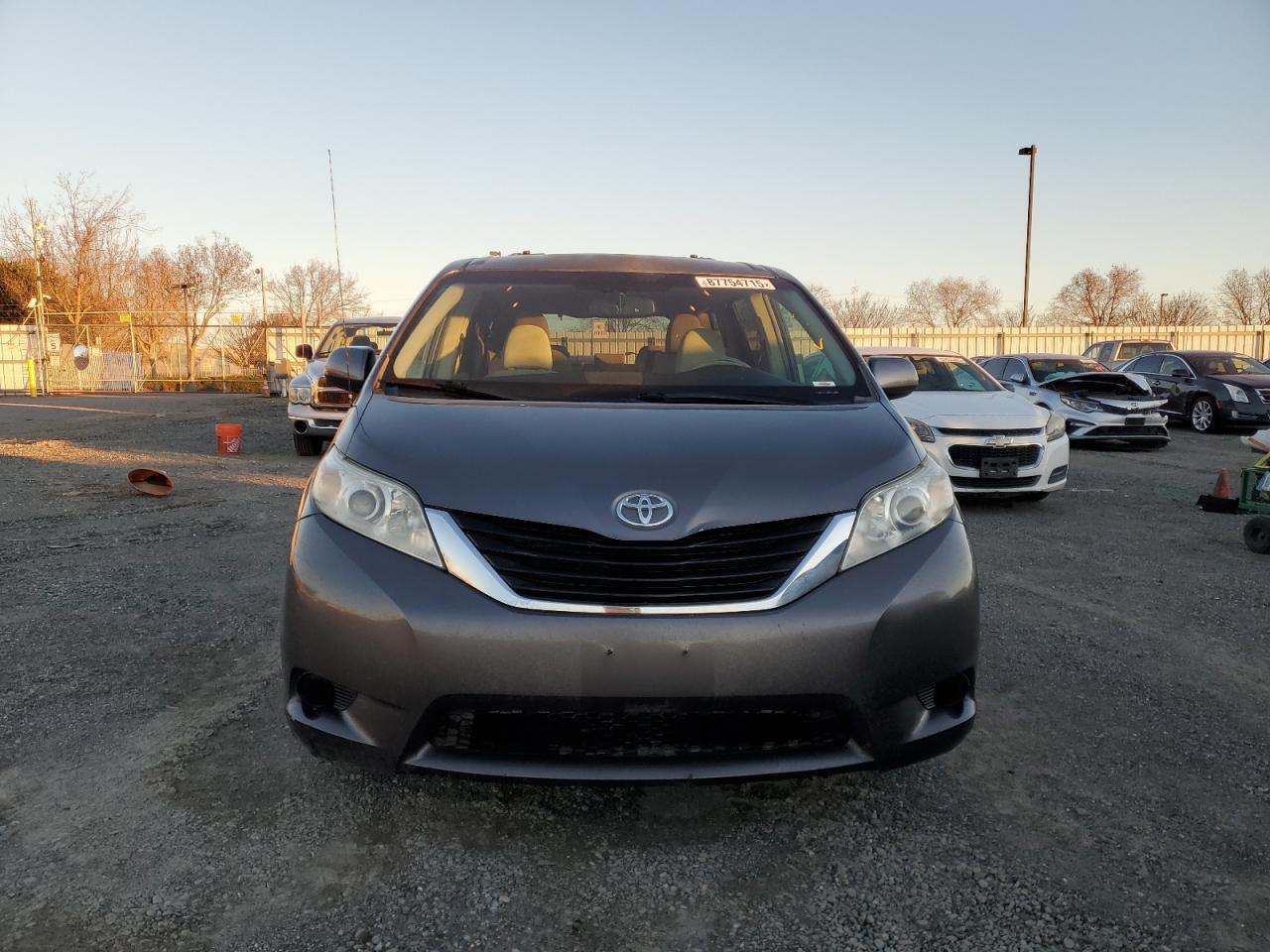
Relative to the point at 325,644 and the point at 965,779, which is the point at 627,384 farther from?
the point at 965,779

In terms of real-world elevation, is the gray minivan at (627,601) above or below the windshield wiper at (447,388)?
below

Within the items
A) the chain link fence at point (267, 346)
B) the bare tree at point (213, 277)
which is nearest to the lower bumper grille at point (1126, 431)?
the chain link fence at point (267, 346)

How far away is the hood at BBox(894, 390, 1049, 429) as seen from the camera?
8273 millimetres

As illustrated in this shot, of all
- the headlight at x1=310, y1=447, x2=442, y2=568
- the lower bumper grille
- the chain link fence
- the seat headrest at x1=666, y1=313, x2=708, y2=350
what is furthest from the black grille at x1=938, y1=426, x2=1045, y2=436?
the chain link fence

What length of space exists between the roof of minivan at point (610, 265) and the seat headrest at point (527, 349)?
12.6 inches

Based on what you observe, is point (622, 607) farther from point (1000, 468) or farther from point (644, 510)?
point (1000, 468)

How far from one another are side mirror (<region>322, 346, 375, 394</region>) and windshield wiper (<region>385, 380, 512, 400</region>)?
49 centimetres

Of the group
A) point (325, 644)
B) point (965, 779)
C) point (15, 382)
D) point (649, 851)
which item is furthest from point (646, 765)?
point (15, 382)

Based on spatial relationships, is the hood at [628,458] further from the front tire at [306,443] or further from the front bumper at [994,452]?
the front tire at [306,443]

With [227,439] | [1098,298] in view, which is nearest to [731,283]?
[227,439]

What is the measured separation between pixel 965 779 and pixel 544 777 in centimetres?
147

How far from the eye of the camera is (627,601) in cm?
213

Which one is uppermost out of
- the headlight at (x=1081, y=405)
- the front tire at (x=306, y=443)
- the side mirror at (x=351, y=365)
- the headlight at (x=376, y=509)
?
the side mirror at (x=351, y=365)

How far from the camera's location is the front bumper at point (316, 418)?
35.3 ft
